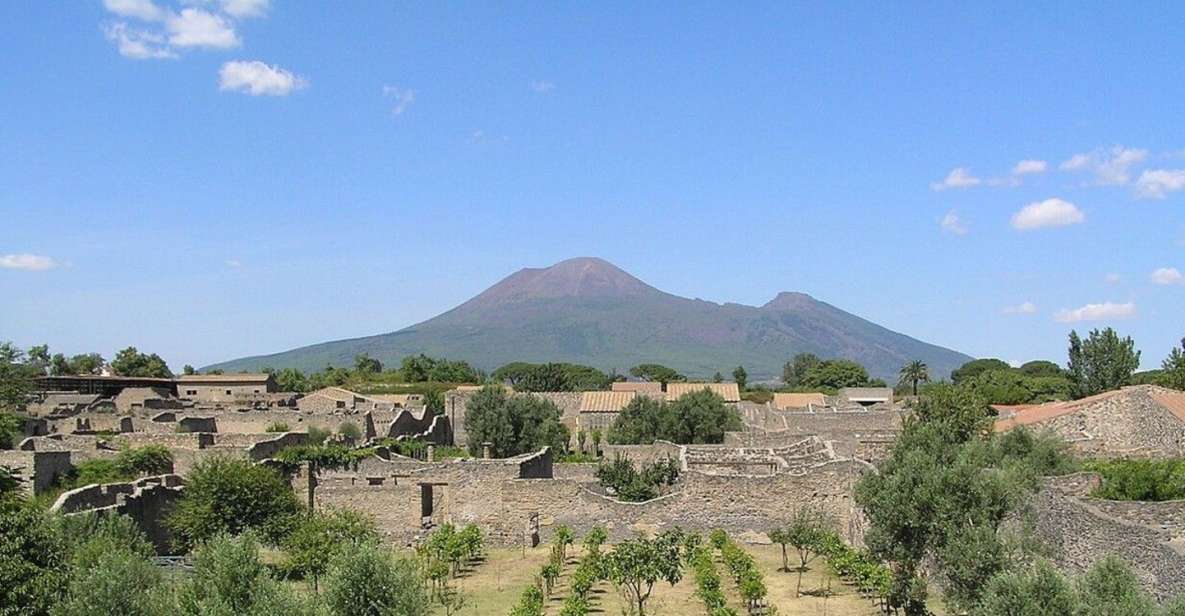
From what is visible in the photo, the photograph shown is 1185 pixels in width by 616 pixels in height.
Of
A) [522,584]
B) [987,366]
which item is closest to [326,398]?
[522,584]

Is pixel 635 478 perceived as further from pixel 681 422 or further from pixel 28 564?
pixel 28 564

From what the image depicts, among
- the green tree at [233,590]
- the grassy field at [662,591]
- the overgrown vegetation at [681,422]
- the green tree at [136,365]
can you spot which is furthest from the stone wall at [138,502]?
the green tree at [136,365]

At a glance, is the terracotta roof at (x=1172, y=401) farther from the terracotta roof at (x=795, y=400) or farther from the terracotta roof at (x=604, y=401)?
the terracotta roof at (x=795, y=400)

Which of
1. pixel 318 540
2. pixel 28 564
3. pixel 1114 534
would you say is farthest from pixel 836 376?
pixel 28 564

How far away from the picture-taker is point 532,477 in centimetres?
3500

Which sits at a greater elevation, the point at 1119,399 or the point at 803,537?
the point at 1119,399

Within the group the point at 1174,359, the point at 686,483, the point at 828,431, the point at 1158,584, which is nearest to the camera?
the point at 1158,584

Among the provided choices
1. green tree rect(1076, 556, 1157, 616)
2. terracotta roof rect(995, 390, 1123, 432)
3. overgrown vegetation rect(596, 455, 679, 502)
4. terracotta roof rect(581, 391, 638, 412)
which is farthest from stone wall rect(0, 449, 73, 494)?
terracotta roof rect(581, 391, 638, 412)

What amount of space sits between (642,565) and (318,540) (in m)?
7.67

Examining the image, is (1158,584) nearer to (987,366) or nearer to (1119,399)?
(1119,399)

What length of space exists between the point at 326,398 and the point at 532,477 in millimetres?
34226

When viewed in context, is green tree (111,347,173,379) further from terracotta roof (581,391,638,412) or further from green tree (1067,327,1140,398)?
green tree (1067,327,1140,398)

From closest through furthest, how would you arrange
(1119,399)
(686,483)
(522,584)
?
(522,584), (686,483), (1119,399)

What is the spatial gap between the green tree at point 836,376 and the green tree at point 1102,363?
2662 inches
